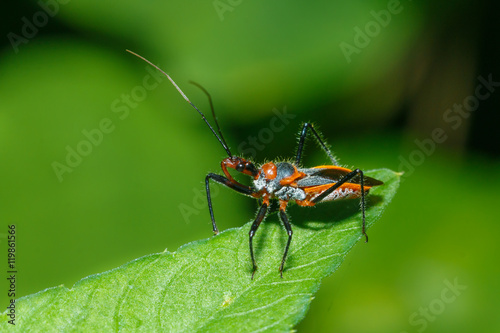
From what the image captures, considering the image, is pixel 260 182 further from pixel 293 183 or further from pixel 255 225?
pixel 255 225

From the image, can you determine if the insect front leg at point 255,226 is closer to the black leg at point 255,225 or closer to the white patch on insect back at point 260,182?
the black leg at point 255,225

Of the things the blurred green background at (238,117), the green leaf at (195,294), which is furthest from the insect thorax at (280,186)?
the blurred green background at (238,117)

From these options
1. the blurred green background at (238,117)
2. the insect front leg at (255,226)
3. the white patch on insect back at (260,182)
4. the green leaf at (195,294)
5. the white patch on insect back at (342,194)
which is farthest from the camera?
the blurred green background at (238,117)

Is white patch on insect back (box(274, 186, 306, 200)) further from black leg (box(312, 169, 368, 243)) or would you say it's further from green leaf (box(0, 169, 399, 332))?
green leaf (box(0, 169, 399, 332))

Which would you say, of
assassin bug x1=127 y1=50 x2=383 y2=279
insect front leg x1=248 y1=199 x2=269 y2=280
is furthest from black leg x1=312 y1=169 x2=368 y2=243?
insect front leg x1=248 y1=199 x2=269 y2=280

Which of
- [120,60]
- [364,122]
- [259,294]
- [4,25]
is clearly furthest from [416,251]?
[4,25]

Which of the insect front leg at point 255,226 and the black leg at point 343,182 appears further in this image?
the black leg at point 343,182
